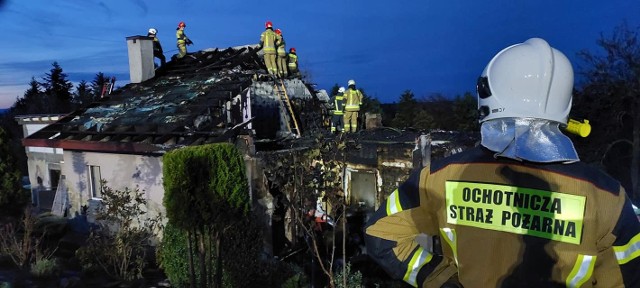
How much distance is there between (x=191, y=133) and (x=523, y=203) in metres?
8.14

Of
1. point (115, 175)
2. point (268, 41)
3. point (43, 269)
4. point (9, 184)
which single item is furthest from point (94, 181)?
point (268, 41)

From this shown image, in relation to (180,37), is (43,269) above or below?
below

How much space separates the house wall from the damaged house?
0.9 inches

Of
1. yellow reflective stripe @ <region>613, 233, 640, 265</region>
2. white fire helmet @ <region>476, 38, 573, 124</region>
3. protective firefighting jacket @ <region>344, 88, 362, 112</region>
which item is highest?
protective firefighting jacket @ <region>344, 88, 362, 112</region>

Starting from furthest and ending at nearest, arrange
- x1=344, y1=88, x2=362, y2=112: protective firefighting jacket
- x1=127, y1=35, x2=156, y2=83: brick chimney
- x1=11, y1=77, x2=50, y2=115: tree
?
x1=11, y1=77, x2=50, y2=115: tree < x1=127, y1=35, x2=156, y2=83: brick chimney < x1=344, y1=88, x2=362, y2=112: protective firefighting jacket

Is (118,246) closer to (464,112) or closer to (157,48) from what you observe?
(157,48)

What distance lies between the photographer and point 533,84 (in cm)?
166

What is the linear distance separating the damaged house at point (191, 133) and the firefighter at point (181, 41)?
119 cm

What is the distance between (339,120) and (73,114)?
7852mm

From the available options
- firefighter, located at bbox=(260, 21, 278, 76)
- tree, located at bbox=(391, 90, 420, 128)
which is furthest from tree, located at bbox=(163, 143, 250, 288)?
tree, located at bbox=(391, 90, 420, 128)

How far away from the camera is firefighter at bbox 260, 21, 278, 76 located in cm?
1395

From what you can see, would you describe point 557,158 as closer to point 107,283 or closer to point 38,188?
point 107,283

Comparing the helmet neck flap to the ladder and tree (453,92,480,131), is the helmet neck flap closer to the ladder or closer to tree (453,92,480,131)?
the ladder

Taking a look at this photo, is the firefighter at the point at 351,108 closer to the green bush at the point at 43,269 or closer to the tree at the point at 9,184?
the green bush at the point at 43,269
